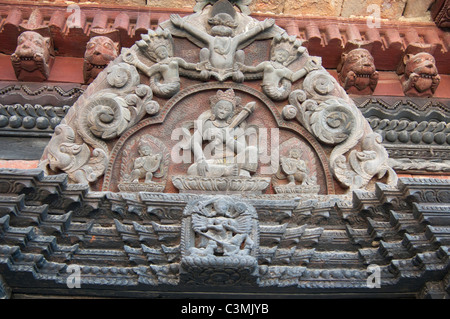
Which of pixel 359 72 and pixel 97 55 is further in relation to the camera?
pixel 359 72

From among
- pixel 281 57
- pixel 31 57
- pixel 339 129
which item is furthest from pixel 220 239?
pixel 31 57

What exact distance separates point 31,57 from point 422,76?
407 centimetres

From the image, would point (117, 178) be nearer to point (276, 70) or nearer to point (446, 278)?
point (276, 70)

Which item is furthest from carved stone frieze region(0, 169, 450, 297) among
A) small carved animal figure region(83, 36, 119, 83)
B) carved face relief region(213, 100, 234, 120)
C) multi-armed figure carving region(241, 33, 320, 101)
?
small carved animal figure region(83, 36, 119, 83)

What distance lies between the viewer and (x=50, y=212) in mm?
3912

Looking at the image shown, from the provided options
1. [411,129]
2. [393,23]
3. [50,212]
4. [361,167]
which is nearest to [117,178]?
[50,212]

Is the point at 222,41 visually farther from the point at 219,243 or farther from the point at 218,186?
the point at 219,243

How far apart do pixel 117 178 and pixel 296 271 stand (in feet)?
5.24

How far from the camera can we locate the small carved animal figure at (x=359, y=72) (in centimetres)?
561

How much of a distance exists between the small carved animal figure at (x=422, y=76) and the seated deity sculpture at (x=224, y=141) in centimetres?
211

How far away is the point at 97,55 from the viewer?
17.8 feet

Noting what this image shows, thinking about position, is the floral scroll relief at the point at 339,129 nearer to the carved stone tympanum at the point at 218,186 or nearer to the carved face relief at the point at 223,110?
the carved stone tympanum at the point at 218,186

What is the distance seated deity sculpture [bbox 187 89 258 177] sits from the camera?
4263 mm

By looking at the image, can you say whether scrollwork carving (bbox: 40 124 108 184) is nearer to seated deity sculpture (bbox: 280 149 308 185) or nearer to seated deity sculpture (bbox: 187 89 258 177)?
seated deity sculpture (bbox: 187 89 258 177)
